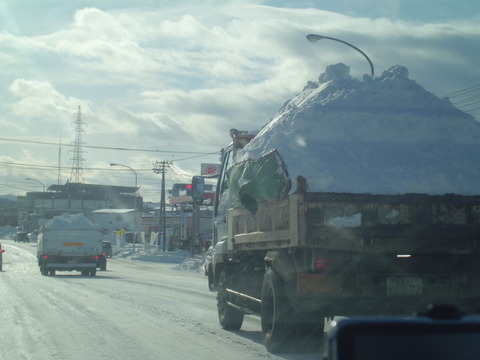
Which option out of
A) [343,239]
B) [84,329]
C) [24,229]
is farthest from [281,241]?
[24,229]

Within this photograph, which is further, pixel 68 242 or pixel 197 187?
pixel 68 242

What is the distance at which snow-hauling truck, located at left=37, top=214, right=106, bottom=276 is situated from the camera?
3048cm

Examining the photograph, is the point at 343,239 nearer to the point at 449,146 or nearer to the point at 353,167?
the point at 353,167

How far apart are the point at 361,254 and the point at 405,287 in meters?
0.63

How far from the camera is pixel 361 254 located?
8.09 metres

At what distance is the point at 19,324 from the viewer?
1245 centimetres

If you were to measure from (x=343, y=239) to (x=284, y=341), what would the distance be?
5.75 ft

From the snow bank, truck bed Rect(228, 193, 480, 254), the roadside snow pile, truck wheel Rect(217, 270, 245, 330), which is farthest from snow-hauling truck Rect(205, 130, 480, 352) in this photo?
the snow bank

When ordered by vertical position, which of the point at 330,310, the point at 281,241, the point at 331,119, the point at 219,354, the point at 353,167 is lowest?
the point at 219,354

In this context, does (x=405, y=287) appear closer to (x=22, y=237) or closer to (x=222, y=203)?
(x=222, y=203)

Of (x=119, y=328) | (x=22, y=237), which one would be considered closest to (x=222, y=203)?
(x=119, y=328)

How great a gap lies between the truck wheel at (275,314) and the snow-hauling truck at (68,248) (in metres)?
22.6

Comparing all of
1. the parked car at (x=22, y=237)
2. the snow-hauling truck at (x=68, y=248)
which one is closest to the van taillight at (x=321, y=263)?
the snow-hauling truck at (x=68, y=248)

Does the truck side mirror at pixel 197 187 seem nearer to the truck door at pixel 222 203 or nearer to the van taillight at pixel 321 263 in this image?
the truck door at pixel 222 203
